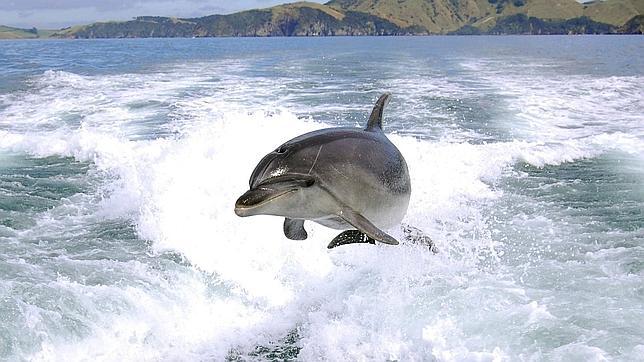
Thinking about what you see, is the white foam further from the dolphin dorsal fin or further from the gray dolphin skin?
the gray dolphin skin

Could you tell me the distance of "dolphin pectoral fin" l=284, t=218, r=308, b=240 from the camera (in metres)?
4.00

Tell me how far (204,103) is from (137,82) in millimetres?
10052

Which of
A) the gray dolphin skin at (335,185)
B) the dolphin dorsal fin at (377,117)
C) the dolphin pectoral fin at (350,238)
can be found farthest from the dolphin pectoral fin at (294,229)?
the dolphin dorsal fin at (377,117)

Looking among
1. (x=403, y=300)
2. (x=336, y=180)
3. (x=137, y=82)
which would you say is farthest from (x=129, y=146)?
(x=137, y=82)

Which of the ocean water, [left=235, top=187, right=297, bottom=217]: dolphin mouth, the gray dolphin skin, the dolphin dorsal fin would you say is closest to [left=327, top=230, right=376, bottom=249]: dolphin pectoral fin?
the gray dolphin skin

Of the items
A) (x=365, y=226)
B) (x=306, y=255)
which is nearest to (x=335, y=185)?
(x=365, y=226)

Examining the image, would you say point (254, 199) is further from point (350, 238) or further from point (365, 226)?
point (350, 238)

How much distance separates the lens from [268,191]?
3.29m

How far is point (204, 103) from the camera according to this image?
25.3m

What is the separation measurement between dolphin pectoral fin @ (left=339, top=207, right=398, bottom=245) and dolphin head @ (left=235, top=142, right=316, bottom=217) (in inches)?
11.3

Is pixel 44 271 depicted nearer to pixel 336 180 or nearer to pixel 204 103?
pixel 336 180

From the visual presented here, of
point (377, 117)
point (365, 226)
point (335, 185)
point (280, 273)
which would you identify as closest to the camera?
point (365, 226)

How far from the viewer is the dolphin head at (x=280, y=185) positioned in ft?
10.5

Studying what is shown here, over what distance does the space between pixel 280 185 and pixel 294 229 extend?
694mm
